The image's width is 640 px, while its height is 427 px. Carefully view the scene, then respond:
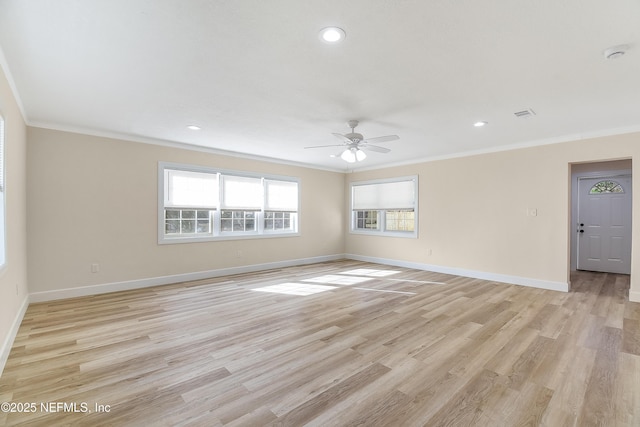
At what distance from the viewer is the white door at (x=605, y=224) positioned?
602cm

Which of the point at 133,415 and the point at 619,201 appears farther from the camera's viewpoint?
the point at 619,201

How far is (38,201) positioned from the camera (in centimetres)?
405

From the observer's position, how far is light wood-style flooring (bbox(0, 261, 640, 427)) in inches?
72.6

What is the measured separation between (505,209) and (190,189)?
19.5 feet

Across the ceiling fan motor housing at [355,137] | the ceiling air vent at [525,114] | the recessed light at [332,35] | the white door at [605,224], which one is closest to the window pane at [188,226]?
the ceiling fan motor housing at [355,137]

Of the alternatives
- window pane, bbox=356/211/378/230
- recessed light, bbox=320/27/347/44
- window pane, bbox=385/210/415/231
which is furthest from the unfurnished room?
window pane, bbox=356/211/378/230

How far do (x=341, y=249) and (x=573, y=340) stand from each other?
562cm

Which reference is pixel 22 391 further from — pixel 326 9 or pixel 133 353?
pixel 326 9

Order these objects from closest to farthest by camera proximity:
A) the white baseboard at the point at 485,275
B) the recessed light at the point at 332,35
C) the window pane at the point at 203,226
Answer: the recessed light at the point at 332,35 → the white baseboard at the point at 485,275 → the window pane at the point at 203,226

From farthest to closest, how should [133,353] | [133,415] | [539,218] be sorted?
[539,218], [133,353], [133,415]

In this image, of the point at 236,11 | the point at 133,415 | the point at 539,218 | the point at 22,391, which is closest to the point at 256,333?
the point at 133,415

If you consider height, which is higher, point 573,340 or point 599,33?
point 599,33

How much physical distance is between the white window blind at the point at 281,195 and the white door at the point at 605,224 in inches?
259

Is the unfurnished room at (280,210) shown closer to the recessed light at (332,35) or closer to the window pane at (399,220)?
the recessed light at (332,35)
